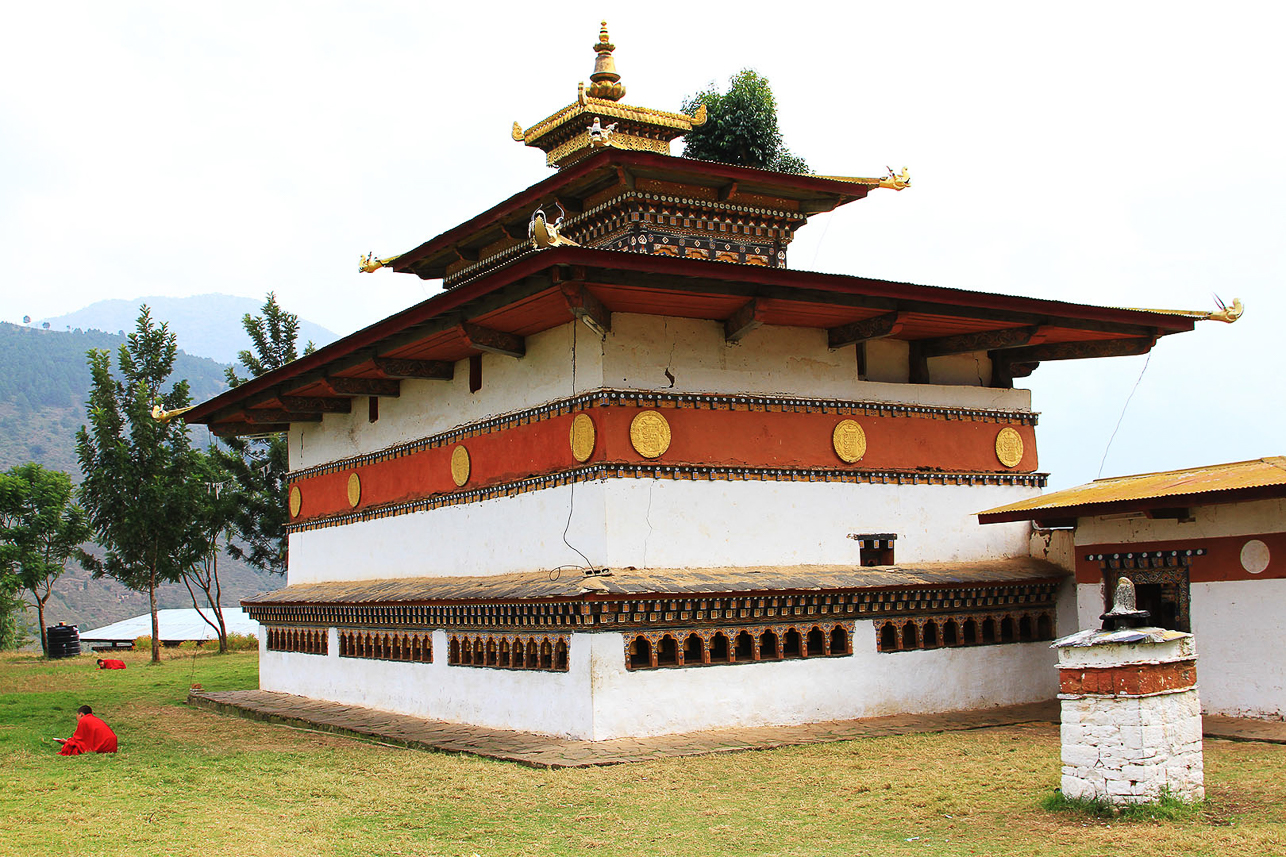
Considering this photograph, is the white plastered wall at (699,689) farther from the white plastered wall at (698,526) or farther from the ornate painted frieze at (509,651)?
the white plastered wall at (698,526)

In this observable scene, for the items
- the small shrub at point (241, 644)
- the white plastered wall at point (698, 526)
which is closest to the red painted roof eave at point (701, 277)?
the white plastered wall at point (698, 526)

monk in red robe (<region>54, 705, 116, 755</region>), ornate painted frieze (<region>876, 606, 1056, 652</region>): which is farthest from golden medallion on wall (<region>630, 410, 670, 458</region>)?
monk in red robe (<region>54, 705, 116, 755</region>)

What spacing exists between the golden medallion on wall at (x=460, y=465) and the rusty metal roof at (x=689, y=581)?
981 mm

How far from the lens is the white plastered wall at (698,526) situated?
9742 millimetres

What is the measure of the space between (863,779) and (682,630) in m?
2.34

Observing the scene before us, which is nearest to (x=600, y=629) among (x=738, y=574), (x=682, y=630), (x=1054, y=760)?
(x=682, y=630)

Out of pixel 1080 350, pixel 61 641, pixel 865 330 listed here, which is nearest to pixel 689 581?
pixel 865 330

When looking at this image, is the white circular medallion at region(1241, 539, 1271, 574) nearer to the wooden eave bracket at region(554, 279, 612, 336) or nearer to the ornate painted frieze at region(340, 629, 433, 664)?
the wooden eave bracket at region(554, 279, 612, 336)

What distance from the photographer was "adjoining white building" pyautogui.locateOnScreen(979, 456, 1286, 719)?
9.26 meters

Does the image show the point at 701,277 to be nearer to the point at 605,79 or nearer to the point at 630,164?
the point at 630,164

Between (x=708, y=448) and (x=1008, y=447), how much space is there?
3.76 m

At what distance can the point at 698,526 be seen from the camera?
33.0 feet

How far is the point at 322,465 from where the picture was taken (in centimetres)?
1486

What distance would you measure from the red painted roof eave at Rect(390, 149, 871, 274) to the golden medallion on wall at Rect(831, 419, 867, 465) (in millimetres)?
3017
